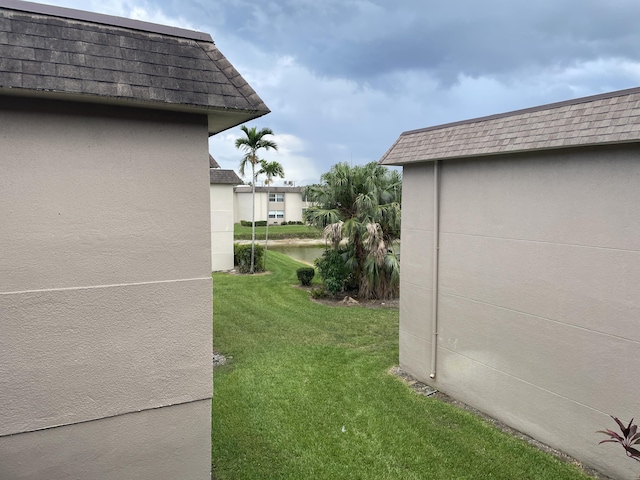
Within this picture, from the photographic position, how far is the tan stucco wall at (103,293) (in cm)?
338

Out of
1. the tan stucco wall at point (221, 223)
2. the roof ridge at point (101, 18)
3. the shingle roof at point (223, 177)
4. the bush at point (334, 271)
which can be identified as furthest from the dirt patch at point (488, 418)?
the shingle roof at point (223, 177)

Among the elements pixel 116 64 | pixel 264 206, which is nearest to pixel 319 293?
pixel 116 64

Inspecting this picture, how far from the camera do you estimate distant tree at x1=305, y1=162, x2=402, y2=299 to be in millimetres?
13602

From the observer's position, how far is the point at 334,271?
562 inches

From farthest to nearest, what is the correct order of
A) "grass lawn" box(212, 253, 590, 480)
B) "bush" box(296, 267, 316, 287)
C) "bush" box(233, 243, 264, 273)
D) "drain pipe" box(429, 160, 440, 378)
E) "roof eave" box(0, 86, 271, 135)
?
1. "bush" box(233, 243, 264, 273)
2. "bush" box(296, 267, 316, 287)
3. "drain pipe" box(429, 160, 440, 378)
4. "grass lawn" box(212, 253, 590, 480)
5. "roof eave" box(0, 86, 271, 135)

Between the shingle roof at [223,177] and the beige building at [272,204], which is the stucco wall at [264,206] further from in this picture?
the shingle roof at [223,177]

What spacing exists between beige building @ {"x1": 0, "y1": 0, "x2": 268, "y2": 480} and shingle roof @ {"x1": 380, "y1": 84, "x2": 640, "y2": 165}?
3726 mm

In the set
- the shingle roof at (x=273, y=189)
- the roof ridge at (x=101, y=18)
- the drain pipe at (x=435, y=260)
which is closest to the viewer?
the roof ridge at (x=101, y=18)

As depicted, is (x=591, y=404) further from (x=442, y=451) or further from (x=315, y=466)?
(x=315, y=466)

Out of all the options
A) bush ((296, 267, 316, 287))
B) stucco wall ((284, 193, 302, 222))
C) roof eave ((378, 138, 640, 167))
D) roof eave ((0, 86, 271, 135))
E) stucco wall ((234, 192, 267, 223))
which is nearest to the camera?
roof eave ((0, 86, 271, 135))

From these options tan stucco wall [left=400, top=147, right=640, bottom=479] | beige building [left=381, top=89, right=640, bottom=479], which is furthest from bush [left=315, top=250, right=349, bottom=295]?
tan stucco wall [left=400, top=147, right=640, bottom=479]

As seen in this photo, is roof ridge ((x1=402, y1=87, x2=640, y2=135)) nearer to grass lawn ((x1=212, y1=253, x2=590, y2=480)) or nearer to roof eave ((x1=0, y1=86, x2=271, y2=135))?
roof eave ((x1=0, y1=86, x2=271, y2=135))

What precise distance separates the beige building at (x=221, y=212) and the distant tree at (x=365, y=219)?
5.76 metres

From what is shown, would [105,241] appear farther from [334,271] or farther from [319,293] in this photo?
[319,293]
